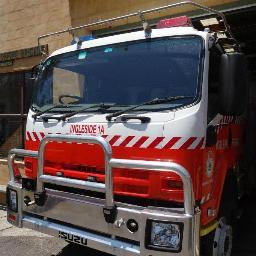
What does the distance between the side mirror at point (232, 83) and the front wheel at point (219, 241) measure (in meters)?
1.21

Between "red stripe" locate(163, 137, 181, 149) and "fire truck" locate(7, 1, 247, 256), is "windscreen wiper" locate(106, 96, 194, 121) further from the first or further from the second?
"red stripe" locate(163, 137, 181, 149)

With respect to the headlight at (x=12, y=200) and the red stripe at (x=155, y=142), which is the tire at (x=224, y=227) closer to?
the red stripe at (x=155, y=142)

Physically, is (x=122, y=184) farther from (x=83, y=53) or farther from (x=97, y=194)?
(x=83, y=53)

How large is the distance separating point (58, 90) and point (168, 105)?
4.98 ft

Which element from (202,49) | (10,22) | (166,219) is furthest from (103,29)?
(166,219)

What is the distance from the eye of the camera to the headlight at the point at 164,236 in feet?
10.5

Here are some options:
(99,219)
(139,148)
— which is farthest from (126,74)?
(99,219)

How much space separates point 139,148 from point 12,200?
167cm

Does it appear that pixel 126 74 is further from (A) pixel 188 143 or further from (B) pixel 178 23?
A: (A) pixel 188 143

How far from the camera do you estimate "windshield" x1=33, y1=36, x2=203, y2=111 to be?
3723 millimetres

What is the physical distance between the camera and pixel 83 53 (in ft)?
14.8

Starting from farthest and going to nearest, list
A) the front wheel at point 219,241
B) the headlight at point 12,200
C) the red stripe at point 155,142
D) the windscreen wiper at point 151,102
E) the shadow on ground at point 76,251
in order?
1. the shadow on ground at point 76,251
2. the headlight at point 12,200
3. the front wheel at point 219,241
4. the windscreen wiper at point 151,102
5. the red stripe at point 155,142

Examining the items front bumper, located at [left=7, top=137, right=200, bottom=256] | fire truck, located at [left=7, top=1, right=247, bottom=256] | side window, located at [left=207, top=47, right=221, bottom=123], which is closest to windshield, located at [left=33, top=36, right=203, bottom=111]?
fire truck, located at [left=7, top=1, right=247, bottom=256]

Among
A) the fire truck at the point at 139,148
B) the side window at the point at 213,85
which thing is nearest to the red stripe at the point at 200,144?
the fire truck at the point at 139,148
